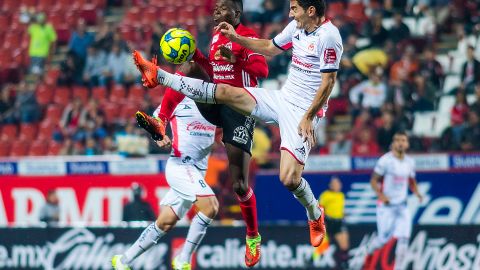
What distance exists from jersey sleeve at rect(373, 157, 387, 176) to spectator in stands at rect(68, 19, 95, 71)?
8444mm

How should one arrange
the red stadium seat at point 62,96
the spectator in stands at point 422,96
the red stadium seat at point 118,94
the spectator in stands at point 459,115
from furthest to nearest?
the red stadium seat at point 62,96 → the red stadium seat at point 118,94 → the spectator in stands at point 422,96 → the spectator in stands at point 459,115

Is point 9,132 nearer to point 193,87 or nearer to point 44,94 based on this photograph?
point 44,94

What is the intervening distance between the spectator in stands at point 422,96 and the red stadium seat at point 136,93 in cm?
572

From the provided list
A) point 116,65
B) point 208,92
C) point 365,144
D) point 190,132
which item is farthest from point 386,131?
point 208,92

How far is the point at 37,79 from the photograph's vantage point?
26703 mm

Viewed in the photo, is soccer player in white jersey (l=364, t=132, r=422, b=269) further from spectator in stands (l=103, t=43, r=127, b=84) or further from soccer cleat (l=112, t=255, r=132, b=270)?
spectator in stands (l=103, t=43, r=127, b=84)

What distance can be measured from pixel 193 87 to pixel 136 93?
12.1 meters

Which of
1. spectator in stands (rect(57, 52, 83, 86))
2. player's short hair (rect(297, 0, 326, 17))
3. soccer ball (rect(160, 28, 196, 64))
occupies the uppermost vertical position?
player's short hair (rect(297, 0, 326, 17))

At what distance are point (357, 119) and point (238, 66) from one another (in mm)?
8373

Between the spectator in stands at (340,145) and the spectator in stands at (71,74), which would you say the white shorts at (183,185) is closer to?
the spectator in stands at (340,145)

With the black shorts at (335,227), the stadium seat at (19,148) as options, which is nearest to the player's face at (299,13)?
the black shorts at (335,227)

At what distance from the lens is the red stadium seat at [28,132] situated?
2514 cm

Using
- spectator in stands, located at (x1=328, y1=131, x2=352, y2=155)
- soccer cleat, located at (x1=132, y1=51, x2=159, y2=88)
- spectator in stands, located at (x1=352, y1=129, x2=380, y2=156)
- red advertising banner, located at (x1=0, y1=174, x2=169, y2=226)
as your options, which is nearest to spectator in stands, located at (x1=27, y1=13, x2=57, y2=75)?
red advertising banner, located at (x1=0, y1=174, x2=169, y2=226)

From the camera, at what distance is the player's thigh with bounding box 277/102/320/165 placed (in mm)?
12281
